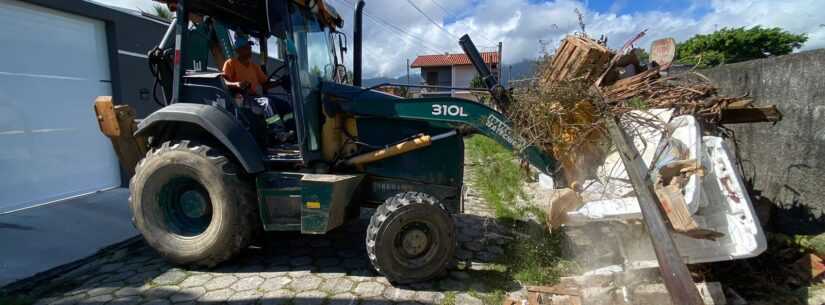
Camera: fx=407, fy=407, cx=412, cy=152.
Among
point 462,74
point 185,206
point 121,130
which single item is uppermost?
point 462,74

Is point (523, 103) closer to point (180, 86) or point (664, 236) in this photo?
point (664, 236)

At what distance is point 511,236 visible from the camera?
439 centimetres

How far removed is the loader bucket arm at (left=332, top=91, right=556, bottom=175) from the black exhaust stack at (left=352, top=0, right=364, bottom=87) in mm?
710

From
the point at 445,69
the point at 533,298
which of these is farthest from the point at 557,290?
the point at 445,69

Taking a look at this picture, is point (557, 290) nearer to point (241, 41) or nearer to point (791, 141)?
point (791, 141)

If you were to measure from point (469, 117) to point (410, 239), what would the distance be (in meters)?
1.16

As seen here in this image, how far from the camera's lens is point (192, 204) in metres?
3.69

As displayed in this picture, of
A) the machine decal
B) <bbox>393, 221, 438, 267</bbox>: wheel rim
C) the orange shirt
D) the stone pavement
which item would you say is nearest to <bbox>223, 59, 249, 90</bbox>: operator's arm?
the orange shirt

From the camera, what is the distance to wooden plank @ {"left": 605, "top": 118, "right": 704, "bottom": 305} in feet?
7.20

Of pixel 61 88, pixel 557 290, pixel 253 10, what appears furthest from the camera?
pixel 61 88

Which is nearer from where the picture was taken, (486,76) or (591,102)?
(591,102)

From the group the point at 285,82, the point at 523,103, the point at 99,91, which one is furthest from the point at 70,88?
the point at 523,103

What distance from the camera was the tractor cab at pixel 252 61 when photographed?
11.5 ft

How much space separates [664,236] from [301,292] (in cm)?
255
